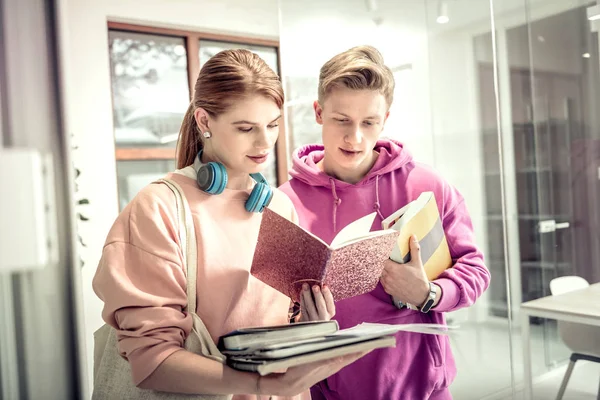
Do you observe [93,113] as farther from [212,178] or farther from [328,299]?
[328,299]

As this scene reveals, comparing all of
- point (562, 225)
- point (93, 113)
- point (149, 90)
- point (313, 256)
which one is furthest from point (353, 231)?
point (149, 90)

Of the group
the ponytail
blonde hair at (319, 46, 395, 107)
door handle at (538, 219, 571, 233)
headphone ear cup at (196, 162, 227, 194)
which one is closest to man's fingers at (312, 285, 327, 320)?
headphone ear cup at (196, 162, 227, 194)

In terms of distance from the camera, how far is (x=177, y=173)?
976 mm

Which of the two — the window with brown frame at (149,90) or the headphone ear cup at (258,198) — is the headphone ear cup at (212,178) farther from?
the window with brown frame at (149,90)

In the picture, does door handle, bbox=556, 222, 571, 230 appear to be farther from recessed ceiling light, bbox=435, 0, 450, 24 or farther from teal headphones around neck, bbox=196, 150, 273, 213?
teal headphones around neck, bbox=196, 150, 273, 213

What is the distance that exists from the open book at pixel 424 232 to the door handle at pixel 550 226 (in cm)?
77

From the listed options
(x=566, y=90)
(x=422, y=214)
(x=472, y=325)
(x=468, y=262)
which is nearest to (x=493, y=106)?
(x=566, y=90)

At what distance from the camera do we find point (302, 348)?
2.50 feet

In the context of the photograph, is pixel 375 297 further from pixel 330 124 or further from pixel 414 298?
pixel 330 124

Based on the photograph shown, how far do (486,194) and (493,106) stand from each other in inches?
16.6

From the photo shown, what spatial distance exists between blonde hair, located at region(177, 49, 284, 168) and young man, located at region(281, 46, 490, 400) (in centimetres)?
27

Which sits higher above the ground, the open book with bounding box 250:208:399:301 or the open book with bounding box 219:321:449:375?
the open book with bounding box 250:208:399:301

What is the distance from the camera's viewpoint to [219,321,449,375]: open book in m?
0.74

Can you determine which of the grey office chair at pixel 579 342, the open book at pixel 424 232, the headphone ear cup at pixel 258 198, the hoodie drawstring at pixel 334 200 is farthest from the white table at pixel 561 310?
the headphone ear cup at pixel 258 198
